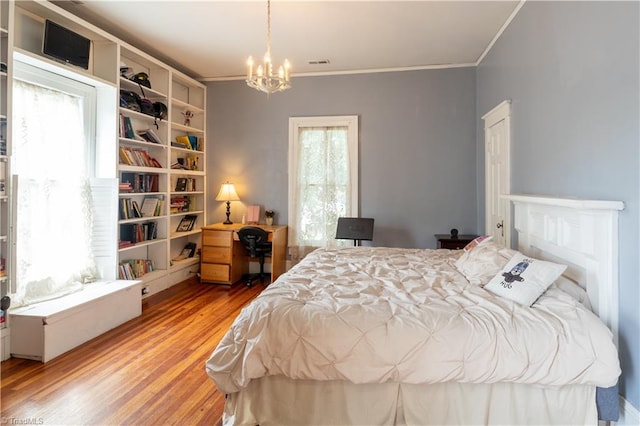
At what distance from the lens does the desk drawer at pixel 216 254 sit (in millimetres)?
4422

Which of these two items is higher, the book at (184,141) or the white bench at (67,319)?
the book at (184,141)

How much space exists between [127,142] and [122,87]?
61cm

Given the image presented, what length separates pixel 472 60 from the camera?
13.9 feet

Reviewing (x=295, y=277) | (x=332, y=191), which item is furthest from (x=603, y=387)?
(x=332, y=191)

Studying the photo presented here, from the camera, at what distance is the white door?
3.33m

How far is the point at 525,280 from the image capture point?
1848 millimetres

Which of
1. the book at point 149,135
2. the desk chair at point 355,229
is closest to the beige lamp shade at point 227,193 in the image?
the book at point 149,135

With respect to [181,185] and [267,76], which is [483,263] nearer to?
[267,76]

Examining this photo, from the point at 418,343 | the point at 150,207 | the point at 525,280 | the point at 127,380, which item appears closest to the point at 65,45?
the point at 150,207

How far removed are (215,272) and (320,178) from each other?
186 centimetres

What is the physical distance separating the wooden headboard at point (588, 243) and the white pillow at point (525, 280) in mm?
155

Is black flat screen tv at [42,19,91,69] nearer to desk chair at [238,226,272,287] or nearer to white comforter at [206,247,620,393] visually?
desk chair at [238,226,272,287]

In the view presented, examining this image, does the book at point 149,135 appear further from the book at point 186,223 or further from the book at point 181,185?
the book at point 186,223

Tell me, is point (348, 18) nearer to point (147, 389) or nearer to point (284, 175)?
point (284, 175)
